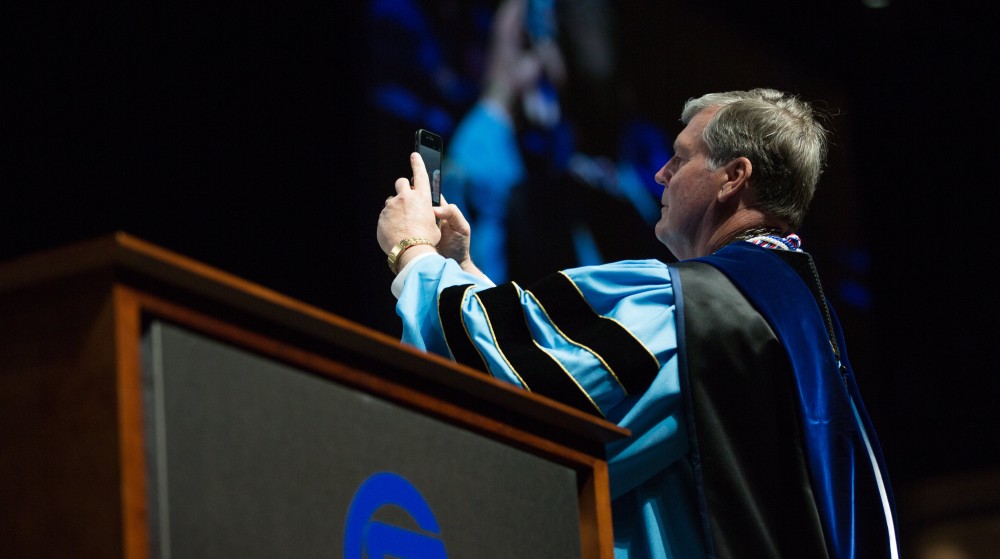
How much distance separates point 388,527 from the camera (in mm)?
1228

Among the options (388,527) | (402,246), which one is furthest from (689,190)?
(388,527)

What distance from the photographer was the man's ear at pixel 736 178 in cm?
A: 255

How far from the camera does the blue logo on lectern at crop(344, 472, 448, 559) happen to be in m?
1.19

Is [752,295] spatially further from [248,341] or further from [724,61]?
[724,61]

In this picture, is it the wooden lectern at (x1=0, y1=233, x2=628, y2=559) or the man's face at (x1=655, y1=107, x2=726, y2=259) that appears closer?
the wooden lectern at (x1=0, y1=233, x2=628, y2=559)

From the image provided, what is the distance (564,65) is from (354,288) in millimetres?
1175

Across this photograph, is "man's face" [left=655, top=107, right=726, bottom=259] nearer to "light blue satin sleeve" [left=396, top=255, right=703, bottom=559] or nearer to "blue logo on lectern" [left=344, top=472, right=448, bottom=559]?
"light blue satin sleeve" [left=396, top=255, right=703, bottom=559]

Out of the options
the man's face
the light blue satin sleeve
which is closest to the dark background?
the man's face

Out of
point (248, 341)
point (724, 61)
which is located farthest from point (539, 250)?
point (248, 341)

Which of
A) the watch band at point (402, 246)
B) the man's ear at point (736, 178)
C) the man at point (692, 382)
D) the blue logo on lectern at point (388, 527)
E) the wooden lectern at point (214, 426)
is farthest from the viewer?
the man's ear at point (736, 178)

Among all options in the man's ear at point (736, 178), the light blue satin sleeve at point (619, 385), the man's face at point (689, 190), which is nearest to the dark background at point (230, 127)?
the man's face at point (689, 190)

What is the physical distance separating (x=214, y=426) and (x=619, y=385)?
39.4 inches

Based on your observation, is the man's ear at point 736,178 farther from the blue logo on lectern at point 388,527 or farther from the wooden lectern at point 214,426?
the blue logo on lectern at point 388,527

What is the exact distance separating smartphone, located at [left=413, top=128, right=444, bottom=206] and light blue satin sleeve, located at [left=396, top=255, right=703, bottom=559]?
0.35 m
